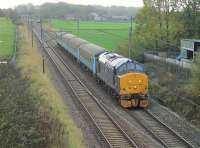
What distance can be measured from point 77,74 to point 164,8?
15170 millimetres

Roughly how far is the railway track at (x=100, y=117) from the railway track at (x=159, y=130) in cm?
192

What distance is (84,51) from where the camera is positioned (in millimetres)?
52688

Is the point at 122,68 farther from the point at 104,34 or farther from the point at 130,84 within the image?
the point at 104,34

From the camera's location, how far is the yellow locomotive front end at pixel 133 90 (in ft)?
112

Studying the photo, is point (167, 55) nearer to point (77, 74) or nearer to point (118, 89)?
point (77, 74)

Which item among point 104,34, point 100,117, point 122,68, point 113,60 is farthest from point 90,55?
point 104,34

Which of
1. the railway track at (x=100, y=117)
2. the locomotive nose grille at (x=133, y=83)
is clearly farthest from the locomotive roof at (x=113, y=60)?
the railway track at (x=100, y=117)

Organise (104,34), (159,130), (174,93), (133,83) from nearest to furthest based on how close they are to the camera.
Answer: (159,130) < (133,83) < (174,93) < (104,34)

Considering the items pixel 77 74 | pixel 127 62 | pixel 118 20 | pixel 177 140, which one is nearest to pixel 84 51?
pixel 77 74

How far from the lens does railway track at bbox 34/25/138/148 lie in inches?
1022

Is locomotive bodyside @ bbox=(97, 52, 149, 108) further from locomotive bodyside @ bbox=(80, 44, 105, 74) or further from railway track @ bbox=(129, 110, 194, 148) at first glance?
locomotive bodyside @ bbox=(80, 44, 105, 74)

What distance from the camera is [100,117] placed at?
3175 centimetres

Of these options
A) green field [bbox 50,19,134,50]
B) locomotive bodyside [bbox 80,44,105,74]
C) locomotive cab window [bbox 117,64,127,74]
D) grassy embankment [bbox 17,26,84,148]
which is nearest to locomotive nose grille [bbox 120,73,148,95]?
locomotive cab window [bbox 117,64,127,74]

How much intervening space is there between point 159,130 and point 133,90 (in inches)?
251
